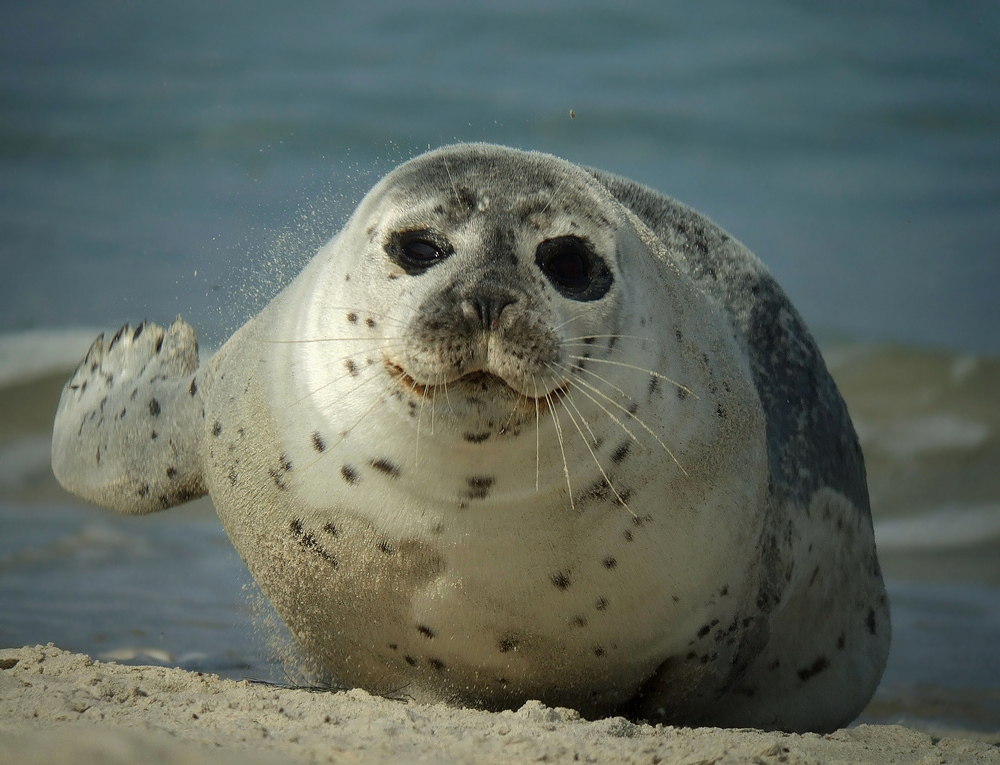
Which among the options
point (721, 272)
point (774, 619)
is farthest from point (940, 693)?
point (721, 272)

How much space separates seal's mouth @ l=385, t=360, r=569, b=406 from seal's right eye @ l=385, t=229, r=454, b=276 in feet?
0.85

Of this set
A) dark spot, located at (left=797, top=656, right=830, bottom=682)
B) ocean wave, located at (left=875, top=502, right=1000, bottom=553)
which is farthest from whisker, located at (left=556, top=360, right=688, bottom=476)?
ocean wave, located at (left=875, top=502, right=1000, bottom=553)

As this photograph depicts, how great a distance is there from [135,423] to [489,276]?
1898 mm

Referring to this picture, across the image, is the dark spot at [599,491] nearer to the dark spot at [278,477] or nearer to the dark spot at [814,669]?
the dark spot at [278,477]

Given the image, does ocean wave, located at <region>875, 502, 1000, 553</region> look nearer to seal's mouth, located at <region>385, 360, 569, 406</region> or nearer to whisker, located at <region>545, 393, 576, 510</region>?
whisker, located at <region>545, 393, 576, 510</region>

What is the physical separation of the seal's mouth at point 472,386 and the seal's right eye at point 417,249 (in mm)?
259

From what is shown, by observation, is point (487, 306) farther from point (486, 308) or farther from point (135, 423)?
point (135, 423)

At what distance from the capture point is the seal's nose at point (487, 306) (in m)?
2.39

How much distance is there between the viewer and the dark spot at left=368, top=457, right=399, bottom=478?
2.72 meters

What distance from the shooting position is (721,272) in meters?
3.84

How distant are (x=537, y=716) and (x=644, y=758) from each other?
0.47 m

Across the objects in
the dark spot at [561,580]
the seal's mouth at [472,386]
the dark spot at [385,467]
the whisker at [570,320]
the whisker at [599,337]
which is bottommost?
the dark spot at [561,580]

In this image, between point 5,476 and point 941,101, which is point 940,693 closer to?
point 5,476

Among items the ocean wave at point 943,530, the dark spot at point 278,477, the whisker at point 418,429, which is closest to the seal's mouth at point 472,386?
the whisker at point 418,429
